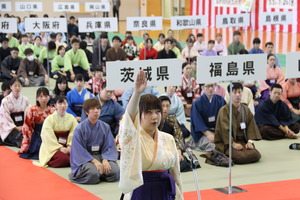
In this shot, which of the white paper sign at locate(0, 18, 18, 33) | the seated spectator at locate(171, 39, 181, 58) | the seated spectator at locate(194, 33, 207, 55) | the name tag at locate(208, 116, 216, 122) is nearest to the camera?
the name tag at locate(208, 116, 216, 122)

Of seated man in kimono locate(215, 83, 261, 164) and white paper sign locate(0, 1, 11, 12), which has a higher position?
white paper sign locate(0, 1, 11, 12)

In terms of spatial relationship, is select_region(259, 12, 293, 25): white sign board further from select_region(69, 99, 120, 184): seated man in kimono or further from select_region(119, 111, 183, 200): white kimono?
select_region(119, 111, 183, 200): white kimono

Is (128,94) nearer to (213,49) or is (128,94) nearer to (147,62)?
(147,62)

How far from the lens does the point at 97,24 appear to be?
12508 millimetres

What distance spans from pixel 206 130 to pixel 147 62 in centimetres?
189

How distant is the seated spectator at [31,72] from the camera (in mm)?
12102

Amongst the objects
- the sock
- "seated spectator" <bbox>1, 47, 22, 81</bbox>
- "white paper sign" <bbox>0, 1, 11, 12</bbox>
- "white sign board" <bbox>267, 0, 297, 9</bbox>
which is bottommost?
the sock

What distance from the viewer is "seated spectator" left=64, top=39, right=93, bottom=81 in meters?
12.2

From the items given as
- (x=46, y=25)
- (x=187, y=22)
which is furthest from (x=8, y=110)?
(x=187, y=22)

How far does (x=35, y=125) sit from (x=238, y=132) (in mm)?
2601

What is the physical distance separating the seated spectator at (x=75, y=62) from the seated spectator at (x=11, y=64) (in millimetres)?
1166

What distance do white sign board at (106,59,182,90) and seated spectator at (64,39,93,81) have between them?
6.37 metres

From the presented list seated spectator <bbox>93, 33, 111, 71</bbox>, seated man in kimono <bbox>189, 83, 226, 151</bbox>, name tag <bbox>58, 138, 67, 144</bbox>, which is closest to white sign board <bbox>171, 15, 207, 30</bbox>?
seated spectator <bbox>93, 33, 111, 71</bbox>

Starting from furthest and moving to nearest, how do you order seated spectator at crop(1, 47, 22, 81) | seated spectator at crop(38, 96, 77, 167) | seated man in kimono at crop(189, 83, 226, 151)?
seated spectator at crop(1, 47, 22, 81) < seated man in kimono at crop(189, 83, 226, 151) < seated spectator at crop(38, 96, 77, 167)
